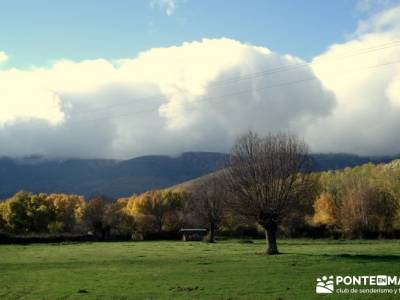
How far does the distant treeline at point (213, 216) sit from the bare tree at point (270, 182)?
44474 millimetres

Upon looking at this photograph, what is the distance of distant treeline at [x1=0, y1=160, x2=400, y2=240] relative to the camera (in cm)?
13012

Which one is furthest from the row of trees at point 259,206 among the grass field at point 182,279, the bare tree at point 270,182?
the grass field at point 182,279

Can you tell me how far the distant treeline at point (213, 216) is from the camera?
427 ft

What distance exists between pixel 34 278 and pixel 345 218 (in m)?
112

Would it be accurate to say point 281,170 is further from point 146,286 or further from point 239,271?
point 146,286

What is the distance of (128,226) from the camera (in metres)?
182

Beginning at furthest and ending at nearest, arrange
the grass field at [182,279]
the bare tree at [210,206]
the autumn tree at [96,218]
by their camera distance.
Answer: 1. the autumn tree at [96,218]
2. the bare tree at [210,206]
3. the grass field at [182,279]

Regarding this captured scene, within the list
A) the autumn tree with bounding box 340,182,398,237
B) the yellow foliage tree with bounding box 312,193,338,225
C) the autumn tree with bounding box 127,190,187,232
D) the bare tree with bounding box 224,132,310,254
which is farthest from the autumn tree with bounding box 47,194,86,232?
the bare tree with bounding box 224,132,310,254

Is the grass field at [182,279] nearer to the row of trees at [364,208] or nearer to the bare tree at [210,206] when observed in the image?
the bare tree at [210,206]

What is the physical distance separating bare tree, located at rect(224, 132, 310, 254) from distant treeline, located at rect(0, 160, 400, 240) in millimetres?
44474

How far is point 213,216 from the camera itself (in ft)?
356

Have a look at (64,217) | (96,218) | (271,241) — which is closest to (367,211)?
(271,241)

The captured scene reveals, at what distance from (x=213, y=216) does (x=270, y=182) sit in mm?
51170

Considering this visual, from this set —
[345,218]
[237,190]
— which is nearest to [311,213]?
[345,218]
